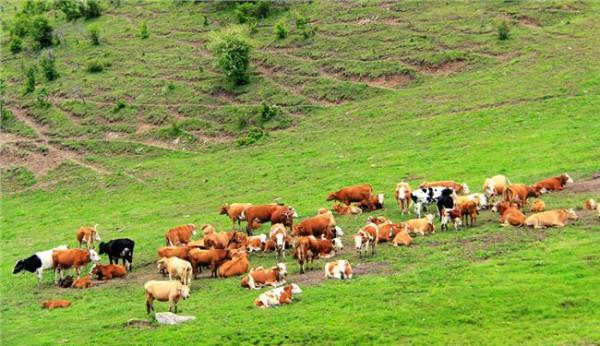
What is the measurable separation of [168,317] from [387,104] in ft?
125

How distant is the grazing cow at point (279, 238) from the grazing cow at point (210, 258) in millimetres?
1781

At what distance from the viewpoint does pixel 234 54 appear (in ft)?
218

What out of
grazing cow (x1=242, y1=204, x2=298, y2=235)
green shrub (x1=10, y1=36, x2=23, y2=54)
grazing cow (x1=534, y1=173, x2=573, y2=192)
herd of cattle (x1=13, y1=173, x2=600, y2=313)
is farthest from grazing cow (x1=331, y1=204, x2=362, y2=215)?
green shrub (x1=10, y1=36, x2=23, y2=54)

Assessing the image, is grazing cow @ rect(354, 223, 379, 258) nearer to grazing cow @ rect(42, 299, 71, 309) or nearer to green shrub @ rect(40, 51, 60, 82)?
grazing cow @ rect(42, 299, 71, 309)

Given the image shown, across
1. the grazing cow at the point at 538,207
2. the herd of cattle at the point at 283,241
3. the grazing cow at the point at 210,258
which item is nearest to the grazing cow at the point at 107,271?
the herd of cattle at the point at 283,241

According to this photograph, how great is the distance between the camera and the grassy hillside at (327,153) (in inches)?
795

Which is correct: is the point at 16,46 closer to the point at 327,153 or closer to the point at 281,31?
the point at 281,31

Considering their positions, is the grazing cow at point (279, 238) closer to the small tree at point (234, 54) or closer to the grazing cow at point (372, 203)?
the grazing cow at point (372, 203)

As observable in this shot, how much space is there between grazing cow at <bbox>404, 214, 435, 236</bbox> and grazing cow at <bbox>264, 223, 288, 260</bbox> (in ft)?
14.4

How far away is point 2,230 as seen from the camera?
45250 millimetres

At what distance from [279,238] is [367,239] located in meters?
3.04

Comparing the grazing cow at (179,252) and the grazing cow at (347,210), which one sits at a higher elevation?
the grazing cow at (179,252)

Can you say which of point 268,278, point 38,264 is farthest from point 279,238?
point 38,264

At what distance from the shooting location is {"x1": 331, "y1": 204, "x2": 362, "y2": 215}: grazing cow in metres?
33.0
